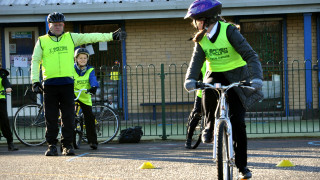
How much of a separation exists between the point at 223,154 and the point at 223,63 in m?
0.87

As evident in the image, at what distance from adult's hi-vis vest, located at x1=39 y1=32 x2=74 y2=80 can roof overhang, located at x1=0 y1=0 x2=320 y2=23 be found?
201 inches

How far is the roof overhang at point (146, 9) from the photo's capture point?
46.1 feet

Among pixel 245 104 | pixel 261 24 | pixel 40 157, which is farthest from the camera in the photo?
pixel 261 24

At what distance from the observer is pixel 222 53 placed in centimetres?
570

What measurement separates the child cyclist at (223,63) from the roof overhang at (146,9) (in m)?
8.36

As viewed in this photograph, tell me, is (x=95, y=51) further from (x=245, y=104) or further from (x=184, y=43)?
(x=245, y=104)

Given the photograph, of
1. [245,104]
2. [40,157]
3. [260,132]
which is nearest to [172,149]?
[40,157]

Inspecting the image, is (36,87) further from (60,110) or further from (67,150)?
(67,150)

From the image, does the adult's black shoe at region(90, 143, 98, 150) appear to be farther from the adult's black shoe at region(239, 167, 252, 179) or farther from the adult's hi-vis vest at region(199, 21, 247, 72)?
the adult's hi-vis vest at region(199, 21, 247, 72)

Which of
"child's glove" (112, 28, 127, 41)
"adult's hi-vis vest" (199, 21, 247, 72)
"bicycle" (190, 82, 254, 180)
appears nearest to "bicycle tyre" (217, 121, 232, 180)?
"bicycle" (190, 82, 254, 180)

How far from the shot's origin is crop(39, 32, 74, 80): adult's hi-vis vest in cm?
907

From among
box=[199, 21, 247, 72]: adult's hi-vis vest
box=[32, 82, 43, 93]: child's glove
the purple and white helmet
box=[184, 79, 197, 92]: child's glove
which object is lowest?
box=[32, 82, 43, 93]: child's glove

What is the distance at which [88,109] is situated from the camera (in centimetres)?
1013

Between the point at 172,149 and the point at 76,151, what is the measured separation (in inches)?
61.1
